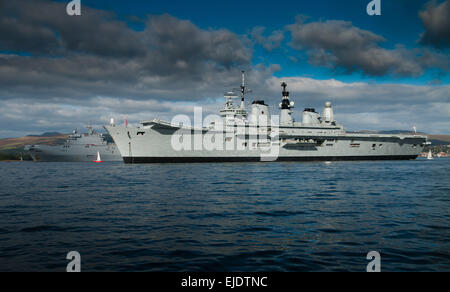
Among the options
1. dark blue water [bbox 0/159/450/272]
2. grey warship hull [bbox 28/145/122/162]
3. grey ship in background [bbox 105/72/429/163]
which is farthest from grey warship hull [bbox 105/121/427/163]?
grey warship hull [bbox 28/145/122/162]

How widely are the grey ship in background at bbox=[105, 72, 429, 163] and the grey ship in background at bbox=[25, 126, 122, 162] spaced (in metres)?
30.4

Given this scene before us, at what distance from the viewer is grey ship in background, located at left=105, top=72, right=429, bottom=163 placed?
43.1 meters

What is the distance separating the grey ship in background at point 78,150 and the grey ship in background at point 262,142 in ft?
99.9

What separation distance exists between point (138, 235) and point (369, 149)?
57.0 metres

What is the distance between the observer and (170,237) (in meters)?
7.39

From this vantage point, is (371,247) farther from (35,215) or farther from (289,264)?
(35,215)

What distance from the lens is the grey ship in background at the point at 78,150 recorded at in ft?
230

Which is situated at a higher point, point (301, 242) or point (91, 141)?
point (91, 141)
